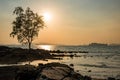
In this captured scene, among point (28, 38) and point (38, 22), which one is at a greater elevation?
point (38, 22)

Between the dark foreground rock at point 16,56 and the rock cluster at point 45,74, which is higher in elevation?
the dark foreground rock at point 16,56

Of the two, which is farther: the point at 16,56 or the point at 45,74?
the point at 16,56

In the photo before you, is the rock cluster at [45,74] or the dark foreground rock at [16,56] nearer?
the rock cluster at [45,74]

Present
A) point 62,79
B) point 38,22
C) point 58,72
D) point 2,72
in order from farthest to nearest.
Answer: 1. point 38,22
2. point 2,72
3. point 58,72
4. point 62,79

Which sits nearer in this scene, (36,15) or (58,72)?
(58,72)

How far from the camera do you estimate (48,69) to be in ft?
85.9

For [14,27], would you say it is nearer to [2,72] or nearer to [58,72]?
[2,72]

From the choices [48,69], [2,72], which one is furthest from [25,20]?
[48,69]

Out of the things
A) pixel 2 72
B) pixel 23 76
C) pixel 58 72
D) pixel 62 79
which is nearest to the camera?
pixel 23 76

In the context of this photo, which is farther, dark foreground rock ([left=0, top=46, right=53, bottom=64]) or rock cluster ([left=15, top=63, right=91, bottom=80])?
dark foreground rock ([left=0, top=46, right=53, bottom=64])

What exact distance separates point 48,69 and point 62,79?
2.66 meters

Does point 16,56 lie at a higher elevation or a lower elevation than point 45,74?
higher

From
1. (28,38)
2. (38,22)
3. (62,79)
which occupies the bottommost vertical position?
(62,79)

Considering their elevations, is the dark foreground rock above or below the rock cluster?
above
